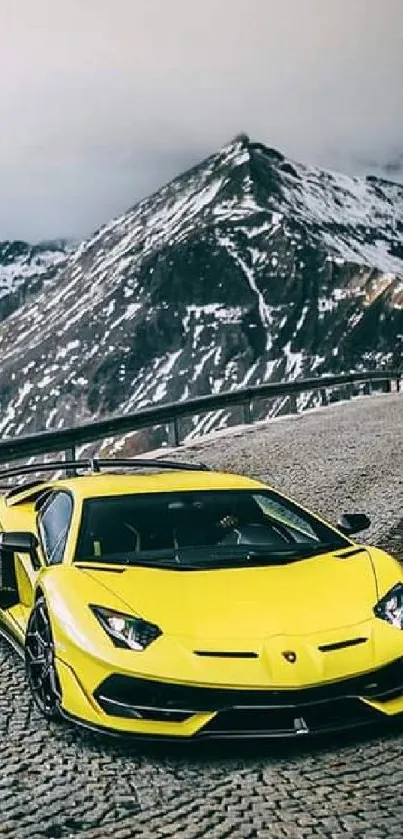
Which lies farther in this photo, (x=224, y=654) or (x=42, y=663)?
(x=42, y=663)

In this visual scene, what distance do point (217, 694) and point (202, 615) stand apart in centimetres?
46

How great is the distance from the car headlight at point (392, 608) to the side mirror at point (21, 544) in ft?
6.55

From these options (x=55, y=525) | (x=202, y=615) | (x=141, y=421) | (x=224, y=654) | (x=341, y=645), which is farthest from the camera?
(x=141, y=421)

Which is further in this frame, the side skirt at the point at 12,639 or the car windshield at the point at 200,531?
the side skirt at the point at 12,639

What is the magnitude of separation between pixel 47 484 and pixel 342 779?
12.2 ft

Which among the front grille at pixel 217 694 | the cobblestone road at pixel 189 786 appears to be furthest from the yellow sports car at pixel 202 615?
the cobblestone road at pixel 189 786

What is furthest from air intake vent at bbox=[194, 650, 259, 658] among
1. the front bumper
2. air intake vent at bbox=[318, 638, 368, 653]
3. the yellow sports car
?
air intake vent at bbox=[318, 638, 368, 653]

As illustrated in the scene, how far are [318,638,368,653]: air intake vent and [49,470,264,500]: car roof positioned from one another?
6.10 ft

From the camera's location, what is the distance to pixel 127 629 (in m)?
4.73

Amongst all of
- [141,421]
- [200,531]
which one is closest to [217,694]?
[200,531]

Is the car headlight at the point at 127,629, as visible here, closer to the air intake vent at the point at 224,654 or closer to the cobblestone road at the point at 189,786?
the air intake vent at the point at 224,654

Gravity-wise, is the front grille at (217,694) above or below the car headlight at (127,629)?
below

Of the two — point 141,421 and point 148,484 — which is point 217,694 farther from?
point 141,421

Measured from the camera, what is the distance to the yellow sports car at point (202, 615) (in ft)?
14.6
